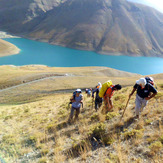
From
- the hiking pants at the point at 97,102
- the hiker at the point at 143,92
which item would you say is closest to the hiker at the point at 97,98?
the hiking pants at the point at 97,102

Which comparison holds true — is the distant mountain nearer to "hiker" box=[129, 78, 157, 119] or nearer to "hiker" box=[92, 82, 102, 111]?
"hiker" box=[92, 82, 102, 111]

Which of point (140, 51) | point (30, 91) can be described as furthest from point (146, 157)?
point (140, 51)

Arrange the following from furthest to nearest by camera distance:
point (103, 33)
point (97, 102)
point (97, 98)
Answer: point (103, 33) → point (97, 102) → point (97, 98)

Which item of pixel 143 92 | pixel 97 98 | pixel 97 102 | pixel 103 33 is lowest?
pixel 97 102

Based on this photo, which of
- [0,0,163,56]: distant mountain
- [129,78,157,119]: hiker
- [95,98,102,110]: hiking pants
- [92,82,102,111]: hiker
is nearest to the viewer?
[129,78,157,119]: hiker

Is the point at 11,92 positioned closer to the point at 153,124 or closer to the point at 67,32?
the point at 153,124

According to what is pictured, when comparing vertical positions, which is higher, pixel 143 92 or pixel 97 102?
pixel 143 92

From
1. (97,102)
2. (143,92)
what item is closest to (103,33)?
(97,102)

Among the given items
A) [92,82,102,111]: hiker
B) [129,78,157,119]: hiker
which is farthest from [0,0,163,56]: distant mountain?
[129,78,157,119]: hiker

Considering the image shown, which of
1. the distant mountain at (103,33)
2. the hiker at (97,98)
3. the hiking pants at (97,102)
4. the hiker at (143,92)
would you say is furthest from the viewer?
the distant mountain at (103,33)

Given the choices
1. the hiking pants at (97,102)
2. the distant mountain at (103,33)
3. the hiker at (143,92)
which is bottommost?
the hiking pants at (97,102)

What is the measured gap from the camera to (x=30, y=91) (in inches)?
1120

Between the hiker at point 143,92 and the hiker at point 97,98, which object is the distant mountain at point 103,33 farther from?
the hiker at point 143,92

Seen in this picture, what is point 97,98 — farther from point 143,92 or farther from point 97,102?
point 143,92
